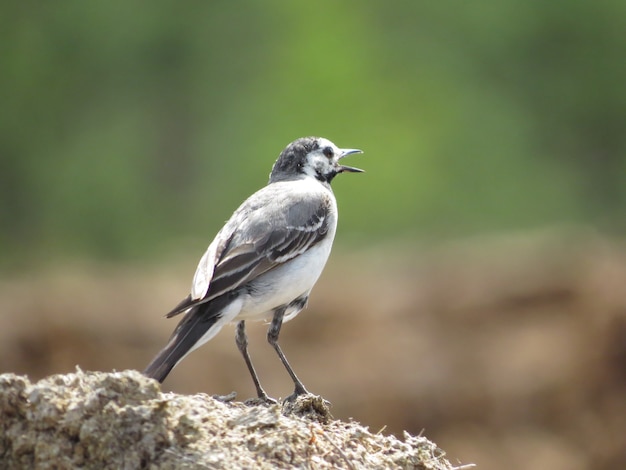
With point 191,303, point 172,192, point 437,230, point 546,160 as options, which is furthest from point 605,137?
point 191,303

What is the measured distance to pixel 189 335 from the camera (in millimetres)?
9148

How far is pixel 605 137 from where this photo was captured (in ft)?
131

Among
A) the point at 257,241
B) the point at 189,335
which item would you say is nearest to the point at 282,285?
the point at 257,241

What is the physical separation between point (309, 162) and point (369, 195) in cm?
2178

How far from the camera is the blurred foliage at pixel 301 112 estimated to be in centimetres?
3444

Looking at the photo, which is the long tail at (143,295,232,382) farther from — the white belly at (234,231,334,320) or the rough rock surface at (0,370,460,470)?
the rough rock surface at (0,370,460,470)

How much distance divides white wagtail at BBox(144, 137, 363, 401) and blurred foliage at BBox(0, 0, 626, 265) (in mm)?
21500

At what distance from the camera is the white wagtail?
9.31 metres

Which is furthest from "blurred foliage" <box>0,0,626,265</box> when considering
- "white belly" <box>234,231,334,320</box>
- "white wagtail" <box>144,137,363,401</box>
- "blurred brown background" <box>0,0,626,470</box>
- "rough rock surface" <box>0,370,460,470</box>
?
"rough rock surface" <box>0,370,460,470</box>

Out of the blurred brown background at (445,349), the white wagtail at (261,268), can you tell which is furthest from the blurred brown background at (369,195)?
the white wagtail at (261,268)

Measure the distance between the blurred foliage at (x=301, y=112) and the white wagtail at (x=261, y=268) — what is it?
21.5 metres

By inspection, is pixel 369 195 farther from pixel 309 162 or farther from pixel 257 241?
pixel 257 241

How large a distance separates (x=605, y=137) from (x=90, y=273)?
19426 millimetres

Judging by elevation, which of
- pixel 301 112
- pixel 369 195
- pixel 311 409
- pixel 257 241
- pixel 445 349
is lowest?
pixel 311 409
